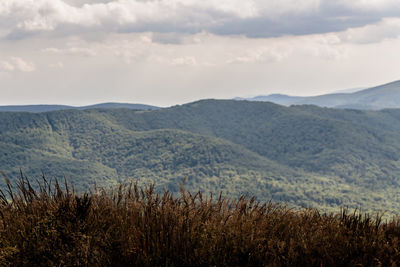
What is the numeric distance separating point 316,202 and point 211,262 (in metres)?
183

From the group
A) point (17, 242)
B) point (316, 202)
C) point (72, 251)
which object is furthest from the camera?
point (316, 202)

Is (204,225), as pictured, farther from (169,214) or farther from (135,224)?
(135,224)

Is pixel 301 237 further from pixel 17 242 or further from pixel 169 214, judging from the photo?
pixel 17 242

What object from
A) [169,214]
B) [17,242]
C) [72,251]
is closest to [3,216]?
[17,242]

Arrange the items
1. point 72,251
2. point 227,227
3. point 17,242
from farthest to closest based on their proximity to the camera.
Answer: point 227,227
point 17,242
point 72,251

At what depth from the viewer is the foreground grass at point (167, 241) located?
150 inches

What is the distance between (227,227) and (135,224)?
1.07 meters

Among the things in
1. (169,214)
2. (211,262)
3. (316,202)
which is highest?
(169,214)

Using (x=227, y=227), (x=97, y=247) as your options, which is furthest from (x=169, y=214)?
(x=97, y=247)

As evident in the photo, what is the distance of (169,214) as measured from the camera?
15.0 feet

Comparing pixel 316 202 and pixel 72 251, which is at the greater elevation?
pixel 72 251

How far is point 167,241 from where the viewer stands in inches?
160

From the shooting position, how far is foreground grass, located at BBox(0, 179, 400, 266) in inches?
150

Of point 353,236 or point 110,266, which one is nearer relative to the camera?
point 110,266
